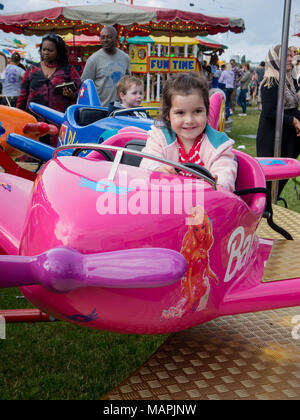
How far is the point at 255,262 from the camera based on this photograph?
5.22 feet

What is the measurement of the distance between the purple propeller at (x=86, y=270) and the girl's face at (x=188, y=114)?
0.78m

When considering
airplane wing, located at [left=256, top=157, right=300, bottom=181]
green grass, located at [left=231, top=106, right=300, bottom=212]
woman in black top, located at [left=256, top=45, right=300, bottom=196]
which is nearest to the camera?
airplane wing, located at [left=256, top=157, right=300, bottom=181]

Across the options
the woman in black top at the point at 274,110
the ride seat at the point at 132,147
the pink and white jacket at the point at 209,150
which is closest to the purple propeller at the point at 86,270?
the pink and white jacket at the point at 209,150

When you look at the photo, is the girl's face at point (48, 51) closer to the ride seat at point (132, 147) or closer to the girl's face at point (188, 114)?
the ride seat at point (132, 147)

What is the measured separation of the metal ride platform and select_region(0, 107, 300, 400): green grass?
46cm

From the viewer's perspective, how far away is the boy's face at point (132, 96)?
150 inches

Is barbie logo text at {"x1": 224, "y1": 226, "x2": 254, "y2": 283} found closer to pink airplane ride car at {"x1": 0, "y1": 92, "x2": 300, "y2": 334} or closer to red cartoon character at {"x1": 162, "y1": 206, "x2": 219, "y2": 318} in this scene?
pink airplane ride car at {"x1": 0, "y1": 92, "x2": 300, "y2": 334}

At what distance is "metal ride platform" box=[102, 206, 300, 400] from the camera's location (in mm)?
1380

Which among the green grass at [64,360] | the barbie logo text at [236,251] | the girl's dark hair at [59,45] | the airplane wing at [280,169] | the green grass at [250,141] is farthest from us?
the green grass at [250,141]

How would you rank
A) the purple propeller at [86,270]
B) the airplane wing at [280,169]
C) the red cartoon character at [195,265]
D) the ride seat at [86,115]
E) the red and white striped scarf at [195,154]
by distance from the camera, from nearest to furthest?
the purple propeller at [86,270], the red cartoon character at [195,265], the red and white striped scarf at [195,154], the airplane wing at [280,169], the ride seat at [86,115]

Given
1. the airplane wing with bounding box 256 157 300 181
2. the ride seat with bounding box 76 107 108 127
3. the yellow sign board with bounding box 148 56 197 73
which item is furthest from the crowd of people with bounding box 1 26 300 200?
the yellow sign board with bounding box 148 56 197 73
